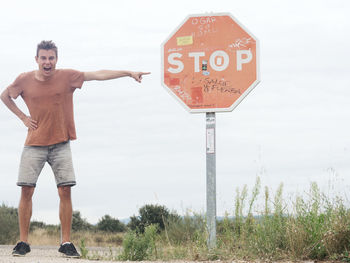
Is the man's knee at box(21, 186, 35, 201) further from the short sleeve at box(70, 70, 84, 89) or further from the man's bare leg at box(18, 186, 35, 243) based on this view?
the short sleeve at box(70, 70, 84, 89)

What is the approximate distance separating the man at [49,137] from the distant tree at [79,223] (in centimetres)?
1414

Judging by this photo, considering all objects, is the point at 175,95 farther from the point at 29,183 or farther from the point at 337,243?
the point at 337,243

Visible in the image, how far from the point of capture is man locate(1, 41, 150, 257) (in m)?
7.80

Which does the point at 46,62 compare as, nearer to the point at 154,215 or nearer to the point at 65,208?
the point at 65,208

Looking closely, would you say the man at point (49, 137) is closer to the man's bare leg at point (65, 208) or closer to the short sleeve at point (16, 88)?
the man's bare leg at point (65, 208)

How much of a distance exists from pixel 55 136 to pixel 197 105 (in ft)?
6.87

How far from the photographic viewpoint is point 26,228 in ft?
26.1

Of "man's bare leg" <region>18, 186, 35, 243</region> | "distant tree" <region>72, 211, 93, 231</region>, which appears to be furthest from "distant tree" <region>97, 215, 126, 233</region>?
"man's bare leg" <region>18, 186, 35, 243</region>

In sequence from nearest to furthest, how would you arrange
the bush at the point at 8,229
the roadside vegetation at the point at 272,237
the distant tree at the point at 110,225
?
the roadside vegetation at the point at 272,237, the bush at the point at 8,229, the distant tree at the point at 110,225

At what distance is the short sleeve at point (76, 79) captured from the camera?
318 inches

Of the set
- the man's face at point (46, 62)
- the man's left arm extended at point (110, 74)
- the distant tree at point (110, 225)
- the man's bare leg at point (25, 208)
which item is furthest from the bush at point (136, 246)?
the distant tree at point (110, 225)

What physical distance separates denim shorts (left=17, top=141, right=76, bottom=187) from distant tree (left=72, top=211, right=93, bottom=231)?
46.7ft

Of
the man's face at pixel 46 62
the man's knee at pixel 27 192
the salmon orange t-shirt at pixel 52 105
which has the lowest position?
the man's knee at pixel 27 192

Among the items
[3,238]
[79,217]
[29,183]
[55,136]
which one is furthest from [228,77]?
[79,217]
